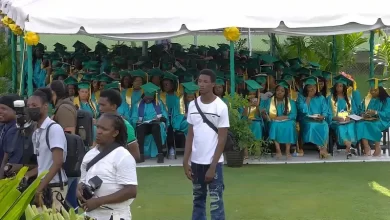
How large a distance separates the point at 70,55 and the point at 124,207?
10944 millimetres

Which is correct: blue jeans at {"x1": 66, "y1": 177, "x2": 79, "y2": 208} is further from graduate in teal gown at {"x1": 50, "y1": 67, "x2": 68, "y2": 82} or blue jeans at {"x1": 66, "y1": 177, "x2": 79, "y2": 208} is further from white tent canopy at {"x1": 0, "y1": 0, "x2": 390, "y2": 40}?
graduate in teal gown at {"x1": 50, "y1": 67, "x2": 68, "y2": 82}

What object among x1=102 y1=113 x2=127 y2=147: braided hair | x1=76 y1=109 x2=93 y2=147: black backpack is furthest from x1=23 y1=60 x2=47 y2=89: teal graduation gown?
x1=102 y1=113 x2=127 y2=147: braided hair

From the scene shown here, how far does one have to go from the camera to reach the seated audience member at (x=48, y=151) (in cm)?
529

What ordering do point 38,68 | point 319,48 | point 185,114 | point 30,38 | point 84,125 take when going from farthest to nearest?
point 319,48 < point 38,68 < point 185,114 < point 30,38 < point 84,125

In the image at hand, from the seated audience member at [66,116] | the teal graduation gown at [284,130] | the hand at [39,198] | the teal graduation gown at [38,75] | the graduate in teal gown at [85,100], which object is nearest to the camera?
the hand at [39,198]

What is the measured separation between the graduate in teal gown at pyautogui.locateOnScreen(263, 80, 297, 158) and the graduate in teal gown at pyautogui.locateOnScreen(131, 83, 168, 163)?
1.67 meters

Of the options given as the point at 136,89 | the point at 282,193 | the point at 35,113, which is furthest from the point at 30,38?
the point at 35,113

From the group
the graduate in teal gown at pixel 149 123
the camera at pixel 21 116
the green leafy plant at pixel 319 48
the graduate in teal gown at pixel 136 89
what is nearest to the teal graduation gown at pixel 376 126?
the graduate in teal gown at pixel 149 123

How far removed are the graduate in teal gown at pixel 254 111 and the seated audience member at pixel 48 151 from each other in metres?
6.10

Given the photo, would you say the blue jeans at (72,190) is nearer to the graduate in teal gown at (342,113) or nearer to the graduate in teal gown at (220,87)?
the graduate in teal gown at (220,87)

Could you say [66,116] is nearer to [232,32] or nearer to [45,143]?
[45,143]

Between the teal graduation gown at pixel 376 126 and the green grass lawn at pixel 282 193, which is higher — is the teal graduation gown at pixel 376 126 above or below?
above

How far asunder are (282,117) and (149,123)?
208 centimetres

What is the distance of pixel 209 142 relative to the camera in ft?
20.9
